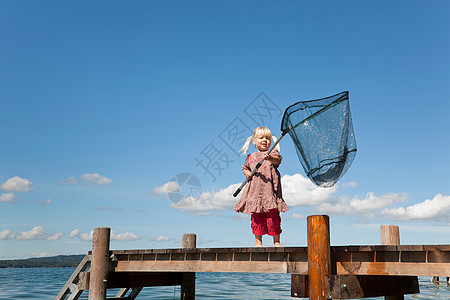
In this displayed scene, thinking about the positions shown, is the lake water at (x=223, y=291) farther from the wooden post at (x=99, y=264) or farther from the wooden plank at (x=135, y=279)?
the wooden post at (x=99, y=264)

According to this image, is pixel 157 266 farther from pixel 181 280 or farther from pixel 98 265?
pixel 181 280

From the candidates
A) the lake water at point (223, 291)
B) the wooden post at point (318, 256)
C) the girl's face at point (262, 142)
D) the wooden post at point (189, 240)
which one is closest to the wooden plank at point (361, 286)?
the wooden post at point (318, 256)

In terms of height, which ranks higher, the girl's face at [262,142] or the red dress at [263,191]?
the girl's face at [262,142]

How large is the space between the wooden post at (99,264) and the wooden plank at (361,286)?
504 cm

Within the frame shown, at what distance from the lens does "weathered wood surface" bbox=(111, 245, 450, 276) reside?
584 cm

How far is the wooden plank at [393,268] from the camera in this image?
226 inches

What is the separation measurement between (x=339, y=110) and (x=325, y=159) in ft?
2.64

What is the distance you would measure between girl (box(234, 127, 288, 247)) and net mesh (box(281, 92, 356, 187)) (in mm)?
1078

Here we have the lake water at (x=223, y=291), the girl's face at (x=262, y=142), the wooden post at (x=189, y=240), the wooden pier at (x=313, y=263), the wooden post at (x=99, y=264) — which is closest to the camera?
the wooden pier at (x=313, y=263)

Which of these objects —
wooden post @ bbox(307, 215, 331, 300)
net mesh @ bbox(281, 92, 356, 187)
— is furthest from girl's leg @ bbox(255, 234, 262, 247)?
wooden post @ bbox(307, 215, 331, 300)

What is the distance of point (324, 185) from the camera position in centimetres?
740

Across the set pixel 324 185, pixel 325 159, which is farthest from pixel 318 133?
pixel 324 185

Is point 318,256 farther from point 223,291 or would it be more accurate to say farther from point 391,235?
point 223,291

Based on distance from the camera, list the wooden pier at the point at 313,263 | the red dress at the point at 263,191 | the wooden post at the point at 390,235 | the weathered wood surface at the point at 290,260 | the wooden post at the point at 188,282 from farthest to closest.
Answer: the wooden post at the point at 188,282 → the wooden post at the point at 390,235 → the red dress at the point at 263,191 → the wooden pier at the point at 313,263 → the weathered wood surface at the point at 290,260
